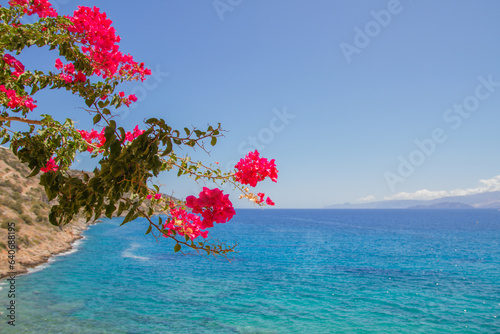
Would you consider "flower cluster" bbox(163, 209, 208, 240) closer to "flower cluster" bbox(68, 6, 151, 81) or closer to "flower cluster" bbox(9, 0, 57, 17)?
"flower cluster" bbox(68, 6, 151, 81)

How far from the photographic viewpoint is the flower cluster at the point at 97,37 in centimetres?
365

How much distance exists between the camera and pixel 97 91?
143 inches

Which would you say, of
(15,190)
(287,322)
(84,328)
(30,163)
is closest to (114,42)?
(30,163)

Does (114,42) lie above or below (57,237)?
above

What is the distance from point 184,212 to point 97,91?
5.66 feet

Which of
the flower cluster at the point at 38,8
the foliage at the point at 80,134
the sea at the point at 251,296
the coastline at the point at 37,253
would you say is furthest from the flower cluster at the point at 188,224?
the coastline at the point at 37,253

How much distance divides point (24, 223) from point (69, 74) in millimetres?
31443

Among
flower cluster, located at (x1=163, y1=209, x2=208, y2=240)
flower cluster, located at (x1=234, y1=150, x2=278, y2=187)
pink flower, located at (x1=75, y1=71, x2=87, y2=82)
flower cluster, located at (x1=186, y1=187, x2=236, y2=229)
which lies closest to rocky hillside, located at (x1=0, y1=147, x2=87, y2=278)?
pink flower, located at (x1=75, y1=71, x2=87, y2=82)

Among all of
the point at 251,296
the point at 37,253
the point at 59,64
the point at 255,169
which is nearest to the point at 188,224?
the point at 255,169

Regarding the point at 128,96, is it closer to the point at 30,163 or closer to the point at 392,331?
the point at 30,163

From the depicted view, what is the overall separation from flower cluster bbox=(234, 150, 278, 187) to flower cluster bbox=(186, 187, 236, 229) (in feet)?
3.19

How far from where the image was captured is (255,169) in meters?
3.45

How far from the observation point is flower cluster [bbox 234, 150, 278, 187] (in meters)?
3.46

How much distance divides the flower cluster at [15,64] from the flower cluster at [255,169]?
285 cm
